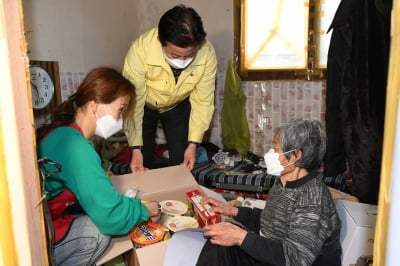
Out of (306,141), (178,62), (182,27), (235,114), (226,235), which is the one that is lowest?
(226,235)

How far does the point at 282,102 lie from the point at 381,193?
2.49 m

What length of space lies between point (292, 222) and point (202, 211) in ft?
1.52

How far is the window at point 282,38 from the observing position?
2.75m

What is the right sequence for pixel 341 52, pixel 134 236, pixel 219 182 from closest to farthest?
pixel 134 236, pixel 341 52, pixel 219 182

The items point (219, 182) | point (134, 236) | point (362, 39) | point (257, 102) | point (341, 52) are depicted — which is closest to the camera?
point (134, 236)

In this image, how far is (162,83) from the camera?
6.11ft

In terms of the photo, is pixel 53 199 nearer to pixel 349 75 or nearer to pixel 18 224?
pixel 18 224

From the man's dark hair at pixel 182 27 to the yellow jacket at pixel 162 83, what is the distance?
0.66 ft

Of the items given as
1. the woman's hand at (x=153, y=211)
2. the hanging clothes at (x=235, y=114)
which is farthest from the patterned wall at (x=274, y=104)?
the woman's hand at (x=153, y=211)

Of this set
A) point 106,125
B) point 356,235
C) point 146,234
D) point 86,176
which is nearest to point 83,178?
point 86,176

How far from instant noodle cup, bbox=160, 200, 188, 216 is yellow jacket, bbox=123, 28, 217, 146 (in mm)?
437

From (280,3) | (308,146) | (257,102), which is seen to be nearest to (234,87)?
(257,102)

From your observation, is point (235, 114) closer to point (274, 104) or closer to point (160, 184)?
point (274, 104)

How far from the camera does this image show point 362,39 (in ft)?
4.92
